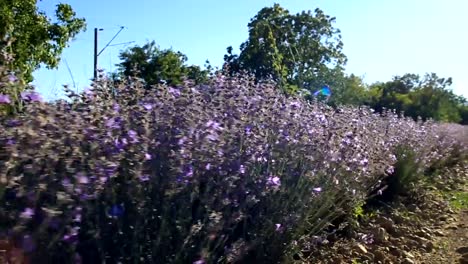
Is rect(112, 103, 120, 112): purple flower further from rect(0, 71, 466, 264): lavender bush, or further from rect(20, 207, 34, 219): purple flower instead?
rect(20, 207, 34, 219): purple flower

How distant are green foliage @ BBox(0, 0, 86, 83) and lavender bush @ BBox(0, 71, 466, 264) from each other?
9526 millimetres

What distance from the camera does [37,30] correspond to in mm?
15062

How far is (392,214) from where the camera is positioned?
7711 mm

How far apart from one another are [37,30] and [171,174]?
499 inches

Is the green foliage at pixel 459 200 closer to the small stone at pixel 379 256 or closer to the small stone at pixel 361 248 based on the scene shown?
the small stone at pixel 379 256

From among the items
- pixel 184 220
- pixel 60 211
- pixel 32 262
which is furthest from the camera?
pixel 184 220

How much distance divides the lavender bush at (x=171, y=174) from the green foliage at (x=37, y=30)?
31.3 feet

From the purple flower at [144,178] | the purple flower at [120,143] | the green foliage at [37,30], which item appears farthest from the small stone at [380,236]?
the green foliage at [37,30]

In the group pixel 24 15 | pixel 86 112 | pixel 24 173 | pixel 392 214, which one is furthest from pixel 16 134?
pixel 24 15

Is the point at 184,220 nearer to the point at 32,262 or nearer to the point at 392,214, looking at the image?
the point at 32,262

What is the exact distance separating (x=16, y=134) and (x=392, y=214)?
19.1 ft

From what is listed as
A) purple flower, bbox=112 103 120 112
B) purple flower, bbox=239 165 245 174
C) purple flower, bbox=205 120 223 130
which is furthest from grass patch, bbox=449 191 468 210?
purple flower, bbox=112 103 120 112

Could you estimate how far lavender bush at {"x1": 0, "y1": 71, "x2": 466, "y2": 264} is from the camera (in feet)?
9.15

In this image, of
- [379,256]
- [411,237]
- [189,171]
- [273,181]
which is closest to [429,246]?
[411,237]
